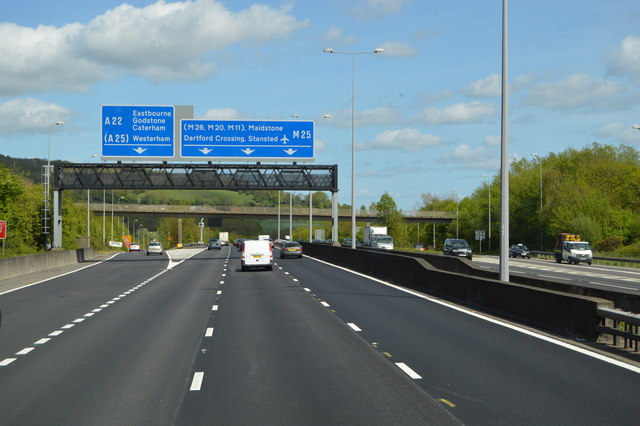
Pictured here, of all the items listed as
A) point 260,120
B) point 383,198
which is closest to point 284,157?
point 260,120

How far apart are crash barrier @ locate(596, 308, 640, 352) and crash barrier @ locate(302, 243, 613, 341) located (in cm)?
21

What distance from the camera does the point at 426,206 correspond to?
18188 centimetres

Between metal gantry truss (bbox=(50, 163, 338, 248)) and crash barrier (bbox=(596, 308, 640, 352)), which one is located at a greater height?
metal gantry truss (bbox=(50, 163, 338, 248))

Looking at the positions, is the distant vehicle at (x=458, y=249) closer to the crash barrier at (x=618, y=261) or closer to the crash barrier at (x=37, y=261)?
the crash barrier at (x=618, y=261)

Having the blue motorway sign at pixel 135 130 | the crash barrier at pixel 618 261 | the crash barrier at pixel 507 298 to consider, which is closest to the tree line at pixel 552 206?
the crash barrier at pixel 618 261

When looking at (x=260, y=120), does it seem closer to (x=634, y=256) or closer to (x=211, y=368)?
(x=634, y=256)

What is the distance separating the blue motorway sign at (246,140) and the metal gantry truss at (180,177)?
205 centimetres

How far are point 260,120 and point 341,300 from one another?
29.3 m

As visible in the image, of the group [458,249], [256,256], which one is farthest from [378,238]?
[256,256]

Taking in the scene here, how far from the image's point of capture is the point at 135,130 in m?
47.9

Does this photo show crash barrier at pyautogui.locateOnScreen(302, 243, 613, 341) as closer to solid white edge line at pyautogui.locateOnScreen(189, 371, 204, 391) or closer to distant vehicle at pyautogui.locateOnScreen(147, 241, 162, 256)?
solid white edge line at pyautogui.locateOnScreen(189, 371, 204, 391)

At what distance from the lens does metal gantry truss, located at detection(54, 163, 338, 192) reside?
52.0 meters

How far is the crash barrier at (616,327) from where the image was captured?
11.4 meters

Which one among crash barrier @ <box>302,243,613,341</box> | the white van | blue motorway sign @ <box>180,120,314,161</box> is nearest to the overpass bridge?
blue motorway sign @ <box>180,120,314,161</box>
